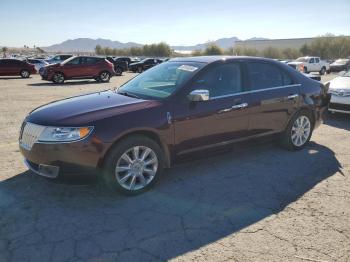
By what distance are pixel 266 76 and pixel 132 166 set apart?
2.73m

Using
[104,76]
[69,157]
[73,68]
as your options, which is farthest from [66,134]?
[104,76]

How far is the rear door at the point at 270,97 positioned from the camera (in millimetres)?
5320

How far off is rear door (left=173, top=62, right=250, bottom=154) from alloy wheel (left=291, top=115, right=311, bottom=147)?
1285mm

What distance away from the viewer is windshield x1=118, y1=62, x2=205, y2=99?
470cm

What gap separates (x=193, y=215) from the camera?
3.81 metres

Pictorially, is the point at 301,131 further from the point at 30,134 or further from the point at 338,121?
the point at 30,134

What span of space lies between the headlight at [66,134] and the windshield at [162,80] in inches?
42.7

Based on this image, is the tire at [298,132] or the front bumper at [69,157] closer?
the front bumper at [69,157]

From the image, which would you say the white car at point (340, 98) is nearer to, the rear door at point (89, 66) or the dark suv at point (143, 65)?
the rear door at point (89, 66)

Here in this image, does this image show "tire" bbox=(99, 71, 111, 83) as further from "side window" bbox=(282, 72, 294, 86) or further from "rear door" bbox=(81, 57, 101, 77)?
"side window" bbox=(282, 72, 294, 86)

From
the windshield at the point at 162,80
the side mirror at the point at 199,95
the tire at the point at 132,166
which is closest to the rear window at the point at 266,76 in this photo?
the windshield at the point at 162,80

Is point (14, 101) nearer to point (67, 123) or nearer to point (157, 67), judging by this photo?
point (157, 67)

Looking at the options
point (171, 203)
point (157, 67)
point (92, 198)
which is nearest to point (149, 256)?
point (171, 203)

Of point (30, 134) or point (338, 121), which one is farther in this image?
point (338, 121)
